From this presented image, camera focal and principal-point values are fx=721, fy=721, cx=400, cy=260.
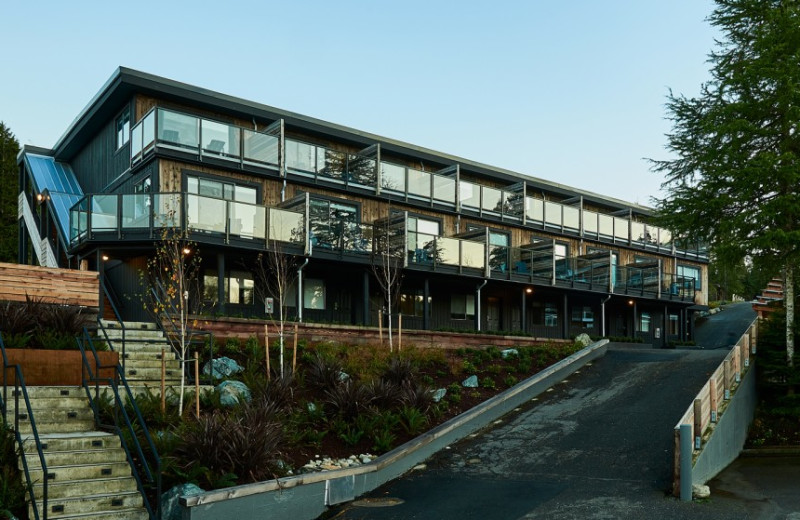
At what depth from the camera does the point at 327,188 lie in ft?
84.3

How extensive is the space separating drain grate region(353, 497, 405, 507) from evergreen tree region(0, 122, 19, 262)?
37264 millimetres

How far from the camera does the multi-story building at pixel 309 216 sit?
2125 cm

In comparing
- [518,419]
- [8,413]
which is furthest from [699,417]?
[8,413]

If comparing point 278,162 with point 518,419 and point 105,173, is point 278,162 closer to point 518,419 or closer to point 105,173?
point 105,173

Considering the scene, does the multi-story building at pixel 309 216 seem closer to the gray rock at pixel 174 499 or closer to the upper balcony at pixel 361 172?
the upper balcony at pixel 361 172

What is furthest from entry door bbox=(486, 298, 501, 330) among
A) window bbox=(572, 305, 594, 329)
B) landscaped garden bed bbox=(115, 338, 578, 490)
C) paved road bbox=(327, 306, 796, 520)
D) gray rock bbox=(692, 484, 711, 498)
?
gray rock bbox=(692, 484, 711, 498)

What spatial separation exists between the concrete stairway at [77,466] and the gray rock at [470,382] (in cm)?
903

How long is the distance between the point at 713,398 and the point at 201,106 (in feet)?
59.6

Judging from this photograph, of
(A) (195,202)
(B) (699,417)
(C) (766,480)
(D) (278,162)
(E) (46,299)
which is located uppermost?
(D) (278,162)

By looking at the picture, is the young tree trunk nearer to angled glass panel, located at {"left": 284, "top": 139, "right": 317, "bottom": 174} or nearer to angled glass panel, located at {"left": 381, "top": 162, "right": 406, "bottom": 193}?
angled glass panel, located at {"left": 381, "top": 162, "right": 406, "bottom": 193}

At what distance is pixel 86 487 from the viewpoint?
29.7 ft

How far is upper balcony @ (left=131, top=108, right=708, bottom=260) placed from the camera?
2217 cm

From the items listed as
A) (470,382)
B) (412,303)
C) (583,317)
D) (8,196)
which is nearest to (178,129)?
(412,303)

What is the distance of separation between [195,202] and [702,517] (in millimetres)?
15140
